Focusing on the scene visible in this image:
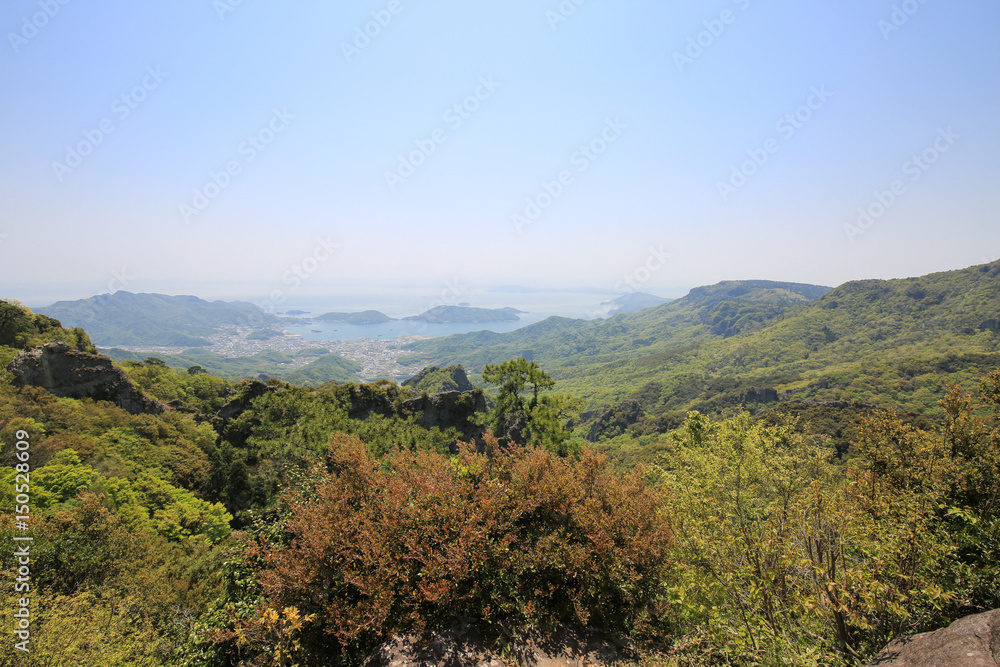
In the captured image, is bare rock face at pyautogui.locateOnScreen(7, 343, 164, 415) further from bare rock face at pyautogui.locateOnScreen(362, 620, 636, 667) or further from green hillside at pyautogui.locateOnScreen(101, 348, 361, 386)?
green hillside at pyautogui.locateOnScreen(101, 348, 361, 386)

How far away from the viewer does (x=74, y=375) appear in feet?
104

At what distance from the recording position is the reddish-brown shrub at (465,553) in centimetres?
648

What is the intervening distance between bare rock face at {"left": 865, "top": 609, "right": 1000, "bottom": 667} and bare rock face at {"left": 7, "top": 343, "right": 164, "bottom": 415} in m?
48.7

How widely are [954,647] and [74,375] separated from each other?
5043cm

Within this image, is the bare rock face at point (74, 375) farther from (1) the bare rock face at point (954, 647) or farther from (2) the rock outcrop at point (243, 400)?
(1) the bare rock face at point (954, 647)

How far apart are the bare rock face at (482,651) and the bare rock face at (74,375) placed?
1657 inches

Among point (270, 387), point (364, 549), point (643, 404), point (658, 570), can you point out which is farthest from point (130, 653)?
point (643, 404)

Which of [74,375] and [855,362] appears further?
[855,362]

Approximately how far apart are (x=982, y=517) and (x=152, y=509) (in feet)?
105

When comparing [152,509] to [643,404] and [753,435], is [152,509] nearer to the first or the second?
[753,435]

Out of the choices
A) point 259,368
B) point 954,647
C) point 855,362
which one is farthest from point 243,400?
point 855,362

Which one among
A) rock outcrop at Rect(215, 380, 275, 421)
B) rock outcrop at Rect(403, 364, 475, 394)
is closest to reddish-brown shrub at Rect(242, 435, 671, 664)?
rock outcrop at Rect(215, 380, 275, 421)

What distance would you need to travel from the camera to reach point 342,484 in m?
8.57

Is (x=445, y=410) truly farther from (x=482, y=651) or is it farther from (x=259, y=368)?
(x=259, y=368)
